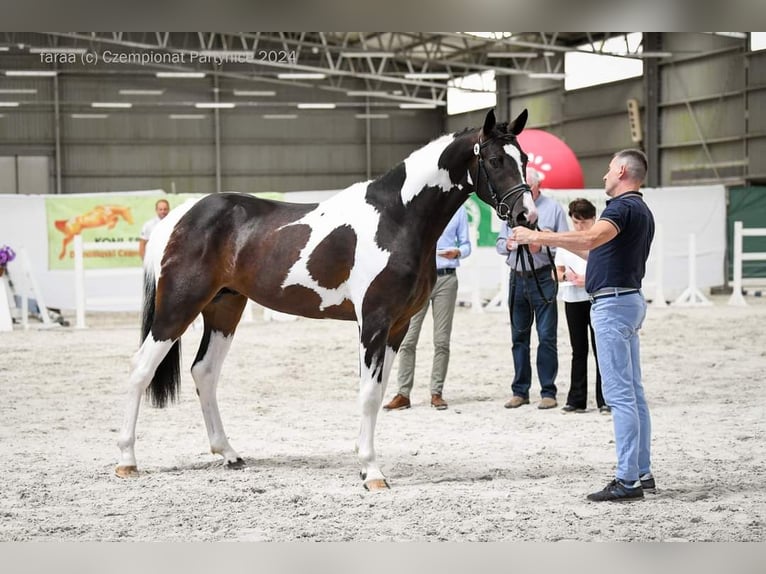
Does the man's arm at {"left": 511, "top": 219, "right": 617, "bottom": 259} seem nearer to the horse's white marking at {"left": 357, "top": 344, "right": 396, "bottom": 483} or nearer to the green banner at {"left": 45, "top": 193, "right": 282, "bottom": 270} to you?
the horse's white marking at {"left": 357, "top": 344, "right": 396, "bottom": 483}

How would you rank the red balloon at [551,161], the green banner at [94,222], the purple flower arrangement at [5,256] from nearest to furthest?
1. the purple flower arrangement at [5,256]
2. the green banner at [94,222]
3. the red balloon at [551,161]

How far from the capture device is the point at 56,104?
92.4 feet

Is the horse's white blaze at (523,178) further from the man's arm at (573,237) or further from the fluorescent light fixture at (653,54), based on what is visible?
the fluorescent light fixture at (653,54)

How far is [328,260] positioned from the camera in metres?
4.64

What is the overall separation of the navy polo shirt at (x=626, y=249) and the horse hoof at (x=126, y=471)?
8.68 feet

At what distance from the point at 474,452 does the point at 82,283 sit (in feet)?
28.1

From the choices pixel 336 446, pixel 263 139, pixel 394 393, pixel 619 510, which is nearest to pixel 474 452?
pixel 336 446

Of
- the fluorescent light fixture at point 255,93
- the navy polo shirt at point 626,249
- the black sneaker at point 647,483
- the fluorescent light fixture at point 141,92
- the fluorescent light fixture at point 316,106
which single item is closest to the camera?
the navy polo shirt at point 626,249

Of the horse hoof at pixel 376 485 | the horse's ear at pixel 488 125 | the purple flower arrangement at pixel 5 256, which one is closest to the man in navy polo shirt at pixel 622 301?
the horse's ear at pixel 488 125

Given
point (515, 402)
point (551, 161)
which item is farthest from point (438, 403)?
point (551, 161)

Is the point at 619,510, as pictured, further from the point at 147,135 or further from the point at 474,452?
the point at 147,135

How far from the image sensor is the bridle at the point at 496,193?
4219mm

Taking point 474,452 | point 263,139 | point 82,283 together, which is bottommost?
point 474,452

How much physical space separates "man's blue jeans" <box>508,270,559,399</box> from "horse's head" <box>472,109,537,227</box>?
2.36 m
